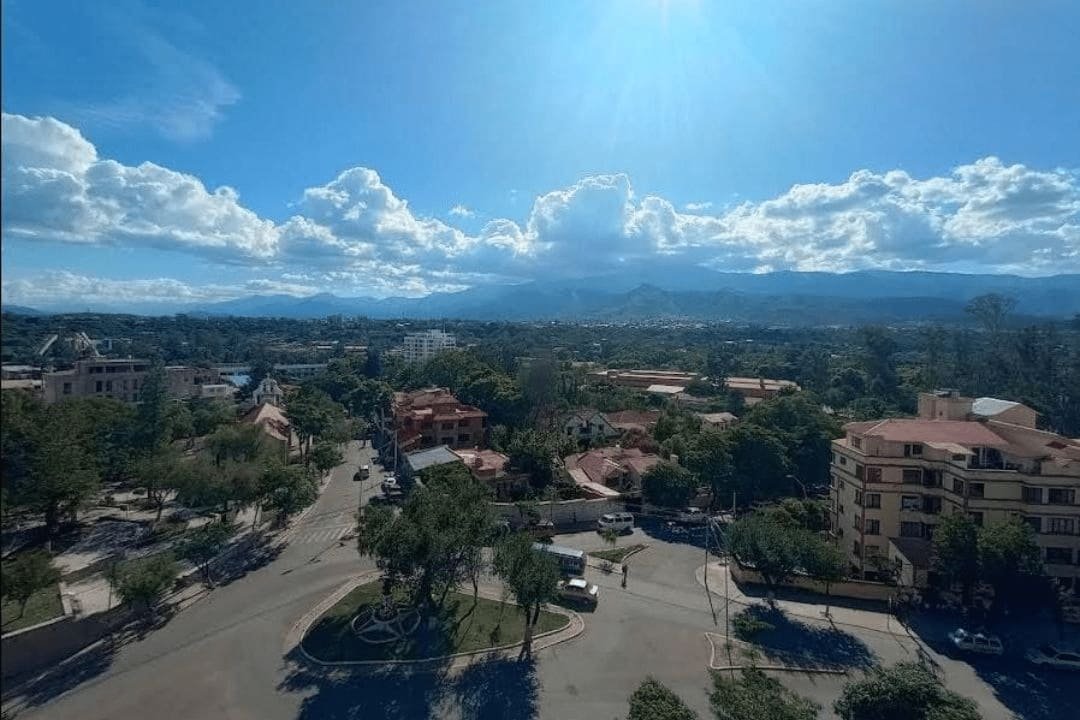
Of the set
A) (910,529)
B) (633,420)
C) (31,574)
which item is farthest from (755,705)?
(633,420)

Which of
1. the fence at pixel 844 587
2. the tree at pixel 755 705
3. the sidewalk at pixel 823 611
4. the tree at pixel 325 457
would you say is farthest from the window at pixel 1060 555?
the tree at pixel 325 457

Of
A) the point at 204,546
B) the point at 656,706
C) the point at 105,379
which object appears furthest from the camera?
the point at 105,379

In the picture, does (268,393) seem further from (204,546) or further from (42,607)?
(42,607)

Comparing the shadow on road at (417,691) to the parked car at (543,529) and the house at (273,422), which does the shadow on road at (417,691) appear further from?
the house at (273,422)

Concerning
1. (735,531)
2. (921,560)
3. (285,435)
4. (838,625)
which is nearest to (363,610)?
(735,531)

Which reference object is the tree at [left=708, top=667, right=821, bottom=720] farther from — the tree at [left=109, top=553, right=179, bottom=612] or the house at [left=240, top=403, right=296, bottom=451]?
the house at [left=240, top=403, right=296, bottom=451]

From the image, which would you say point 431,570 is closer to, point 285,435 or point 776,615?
point 776,615
